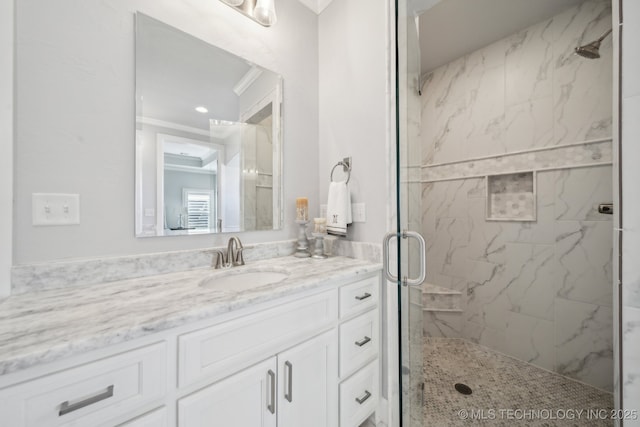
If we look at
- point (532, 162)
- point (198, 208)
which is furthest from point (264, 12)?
point (532, 162)

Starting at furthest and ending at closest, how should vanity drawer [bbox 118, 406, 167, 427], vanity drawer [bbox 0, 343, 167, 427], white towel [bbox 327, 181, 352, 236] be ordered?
white towel [bbox 327, 181, 352, 236]
vanity drawer [bbox 118, 406, 167, 427]
vanity drawer [bbox 0, 343, 167, 427]

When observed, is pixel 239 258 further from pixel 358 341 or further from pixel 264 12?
pixel 264 12

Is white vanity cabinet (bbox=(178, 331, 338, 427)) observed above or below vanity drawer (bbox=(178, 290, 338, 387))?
below

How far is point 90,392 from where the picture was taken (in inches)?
20.8

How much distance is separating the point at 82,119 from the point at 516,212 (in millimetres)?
2716

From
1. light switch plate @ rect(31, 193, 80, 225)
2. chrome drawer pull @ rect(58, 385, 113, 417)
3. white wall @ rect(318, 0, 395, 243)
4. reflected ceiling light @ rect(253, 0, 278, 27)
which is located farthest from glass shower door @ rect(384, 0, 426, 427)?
light switch plate @ rect(31, 193, 80, 225)

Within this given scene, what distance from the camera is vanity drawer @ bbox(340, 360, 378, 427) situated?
1106mm

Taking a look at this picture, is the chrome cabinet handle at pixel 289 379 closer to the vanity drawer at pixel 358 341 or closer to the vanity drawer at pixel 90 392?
the vanity drawer at pixel 358 341

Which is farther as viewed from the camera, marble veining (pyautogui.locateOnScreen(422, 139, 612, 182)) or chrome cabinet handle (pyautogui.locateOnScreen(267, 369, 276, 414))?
marble veining (pyautogui.locateOnScreen(422, 139, 612, 182))

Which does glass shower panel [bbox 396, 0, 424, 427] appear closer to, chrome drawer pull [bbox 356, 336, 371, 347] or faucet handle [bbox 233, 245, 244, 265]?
chrome drawer pull [bbox 356, 336, 371, 347]

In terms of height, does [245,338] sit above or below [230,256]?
below

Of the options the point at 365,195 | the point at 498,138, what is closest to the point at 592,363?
the point at 498,138

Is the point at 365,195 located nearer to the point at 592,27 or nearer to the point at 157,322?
the point at 157,322

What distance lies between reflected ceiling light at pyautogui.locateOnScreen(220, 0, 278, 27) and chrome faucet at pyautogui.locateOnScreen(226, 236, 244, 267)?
51.1 inches
